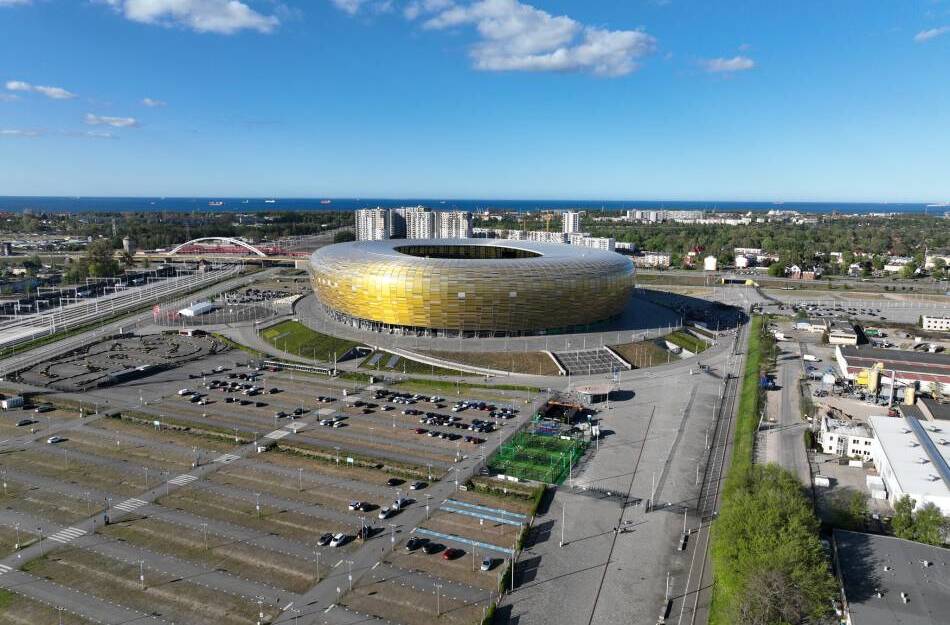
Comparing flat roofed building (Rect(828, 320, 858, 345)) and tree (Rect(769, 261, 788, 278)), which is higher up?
tree (Rect(769, 261, 788, 278))

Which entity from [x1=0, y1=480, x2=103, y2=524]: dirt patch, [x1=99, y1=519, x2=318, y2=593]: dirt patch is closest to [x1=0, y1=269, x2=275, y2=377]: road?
[x1=0, y1=480, x2=103, y2=524]: dirt patch

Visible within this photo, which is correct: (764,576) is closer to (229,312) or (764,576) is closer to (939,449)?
(939,449)

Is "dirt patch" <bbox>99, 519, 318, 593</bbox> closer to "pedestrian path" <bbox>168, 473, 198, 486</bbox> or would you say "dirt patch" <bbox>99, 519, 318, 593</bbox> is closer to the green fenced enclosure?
"pedestrian path" <bbox>168, 473, 198, 486</bbox>

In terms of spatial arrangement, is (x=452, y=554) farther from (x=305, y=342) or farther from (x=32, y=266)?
(x=32, y=266)

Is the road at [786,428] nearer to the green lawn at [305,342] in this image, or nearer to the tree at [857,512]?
the tree at [857,512]

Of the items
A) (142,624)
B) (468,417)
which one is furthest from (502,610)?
(468,417)

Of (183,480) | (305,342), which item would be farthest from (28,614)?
(305,342)
